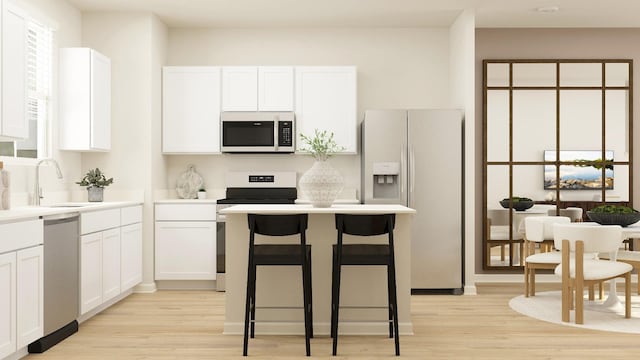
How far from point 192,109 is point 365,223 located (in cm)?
306

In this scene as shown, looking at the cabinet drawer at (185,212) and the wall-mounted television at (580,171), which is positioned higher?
the wall-mounted television at (580,171)

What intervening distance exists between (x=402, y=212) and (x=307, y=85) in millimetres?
2629

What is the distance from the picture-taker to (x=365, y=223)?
3752 mm

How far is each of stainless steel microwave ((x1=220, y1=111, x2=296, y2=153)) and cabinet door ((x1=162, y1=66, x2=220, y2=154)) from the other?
0.40 feet

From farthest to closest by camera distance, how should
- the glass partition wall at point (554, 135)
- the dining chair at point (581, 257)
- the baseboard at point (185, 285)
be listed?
1. the glass partition wall at point (554, 135)
2. the baseboard at point (185, 285)
3. the dining chair at point (581, 257)

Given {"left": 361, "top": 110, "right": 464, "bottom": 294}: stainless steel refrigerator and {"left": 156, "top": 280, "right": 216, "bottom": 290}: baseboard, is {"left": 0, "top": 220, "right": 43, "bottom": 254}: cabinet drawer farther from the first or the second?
{"left": 361, "top": 110, "right": 464, "bottom": 294}: stainless steel refrigerator

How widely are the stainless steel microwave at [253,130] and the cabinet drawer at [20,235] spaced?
264cm

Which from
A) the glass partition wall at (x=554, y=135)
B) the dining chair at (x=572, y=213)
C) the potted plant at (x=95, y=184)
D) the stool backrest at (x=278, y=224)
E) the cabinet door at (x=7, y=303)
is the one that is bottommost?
the cabinet door at (x=7, y=303)

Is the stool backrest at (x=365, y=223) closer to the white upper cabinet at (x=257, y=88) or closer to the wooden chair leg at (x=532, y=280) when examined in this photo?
the wooden chair leg at (x=532, y=280)

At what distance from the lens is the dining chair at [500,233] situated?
A: 20.8 ft

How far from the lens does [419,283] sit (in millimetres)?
5742

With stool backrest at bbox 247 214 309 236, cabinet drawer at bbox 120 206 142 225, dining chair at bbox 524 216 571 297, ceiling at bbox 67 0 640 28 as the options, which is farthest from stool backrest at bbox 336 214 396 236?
ceiling at bbox 67 0 640 28

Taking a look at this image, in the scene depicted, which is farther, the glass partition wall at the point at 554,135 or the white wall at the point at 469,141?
the glass partition wall at the point at 554,135

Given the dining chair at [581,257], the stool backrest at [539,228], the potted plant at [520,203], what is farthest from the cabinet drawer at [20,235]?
the potted plant at [520,203]
